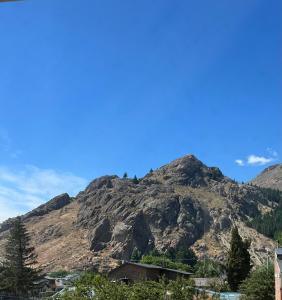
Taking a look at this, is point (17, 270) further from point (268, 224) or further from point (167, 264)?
point (268, 224)

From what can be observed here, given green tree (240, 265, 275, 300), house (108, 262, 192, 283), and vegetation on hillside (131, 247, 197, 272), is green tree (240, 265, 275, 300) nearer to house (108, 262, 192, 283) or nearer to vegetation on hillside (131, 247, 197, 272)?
house (108, 262, 192, 283)

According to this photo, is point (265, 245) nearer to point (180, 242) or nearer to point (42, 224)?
point (180, 242)

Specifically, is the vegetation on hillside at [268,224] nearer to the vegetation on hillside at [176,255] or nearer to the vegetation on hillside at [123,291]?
the vegetation on hillside at [176,255]

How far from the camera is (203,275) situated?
97.1m

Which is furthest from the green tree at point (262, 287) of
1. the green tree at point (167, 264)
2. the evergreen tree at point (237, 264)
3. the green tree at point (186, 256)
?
the green tree at point (186, 256)

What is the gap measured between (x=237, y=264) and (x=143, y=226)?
98265mm

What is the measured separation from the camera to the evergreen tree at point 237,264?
213 ft

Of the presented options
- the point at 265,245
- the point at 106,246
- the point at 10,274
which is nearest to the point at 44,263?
the point at 106,246

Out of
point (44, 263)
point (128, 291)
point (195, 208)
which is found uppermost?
point (195, 208)

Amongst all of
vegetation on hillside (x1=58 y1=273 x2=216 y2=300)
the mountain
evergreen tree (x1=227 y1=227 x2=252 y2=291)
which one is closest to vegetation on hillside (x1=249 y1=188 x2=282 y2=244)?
the mountain

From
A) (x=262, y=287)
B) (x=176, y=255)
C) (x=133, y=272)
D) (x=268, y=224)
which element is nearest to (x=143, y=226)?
(x=176, y=255)

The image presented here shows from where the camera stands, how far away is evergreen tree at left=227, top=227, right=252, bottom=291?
65.0 m

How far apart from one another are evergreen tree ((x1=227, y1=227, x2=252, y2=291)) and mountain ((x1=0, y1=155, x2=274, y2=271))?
80108 mm

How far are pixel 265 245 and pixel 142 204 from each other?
136ft
